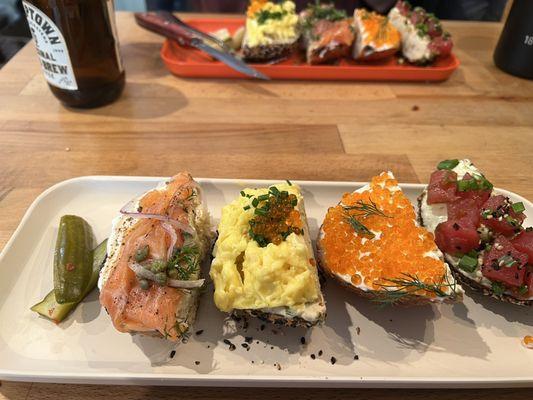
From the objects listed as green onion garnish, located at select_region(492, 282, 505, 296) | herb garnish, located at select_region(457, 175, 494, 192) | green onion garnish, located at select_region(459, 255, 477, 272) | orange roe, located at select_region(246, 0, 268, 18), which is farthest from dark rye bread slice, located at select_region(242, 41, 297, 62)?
green onion garnish, located at select_region(492, 282, 505, 296)

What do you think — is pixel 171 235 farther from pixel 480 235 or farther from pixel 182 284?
pixel 480 235

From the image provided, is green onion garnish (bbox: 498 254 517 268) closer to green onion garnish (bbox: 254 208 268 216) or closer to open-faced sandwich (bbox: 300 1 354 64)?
green onion garnish (bbox: 254 208 268 216)

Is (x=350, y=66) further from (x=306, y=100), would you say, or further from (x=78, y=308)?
(x=78, y=308)

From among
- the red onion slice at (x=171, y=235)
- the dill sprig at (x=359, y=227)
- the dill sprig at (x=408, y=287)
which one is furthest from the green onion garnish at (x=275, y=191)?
the dill sprig at (x=408, y=287)

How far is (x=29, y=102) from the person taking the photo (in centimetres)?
270

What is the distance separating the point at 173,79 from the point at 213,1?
178 cm

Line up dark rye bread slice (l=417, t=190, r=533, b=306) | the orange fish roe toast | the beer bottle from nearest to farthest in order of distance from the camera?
the orange fish roe toast
dark rye bread slice (l=417, t=190, r=533, b=306)
the beer bottle

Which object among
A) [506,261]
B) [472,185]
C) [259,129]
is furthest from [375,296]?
[259,129]

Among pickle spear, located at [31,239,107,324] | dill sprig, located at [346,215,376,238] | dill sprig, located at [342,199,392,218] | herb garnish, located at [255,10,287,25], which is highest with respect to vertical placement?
herb garnish, located at [255,10,287,25]

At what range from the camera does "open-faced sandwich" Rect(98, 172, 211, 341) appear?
134 cm

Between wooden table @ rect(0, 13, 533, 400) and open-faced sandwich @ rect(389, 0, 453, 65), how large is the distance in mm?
214

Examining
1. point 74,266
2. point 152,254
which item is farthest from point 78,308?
point 152,254

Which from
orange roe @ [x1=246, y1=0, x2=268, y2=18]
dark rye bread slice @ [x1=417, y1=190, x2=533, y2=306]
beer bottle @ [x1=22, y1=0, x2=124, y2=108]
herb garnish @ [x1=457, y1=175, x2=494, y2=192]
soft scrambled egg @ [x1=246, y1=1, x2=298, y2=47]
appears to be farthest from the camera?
orange roe @ [x1=246, y1=0, x2=268, y2=18]

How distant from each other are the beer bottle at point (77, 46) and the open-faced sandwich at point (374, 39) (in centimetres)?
164
